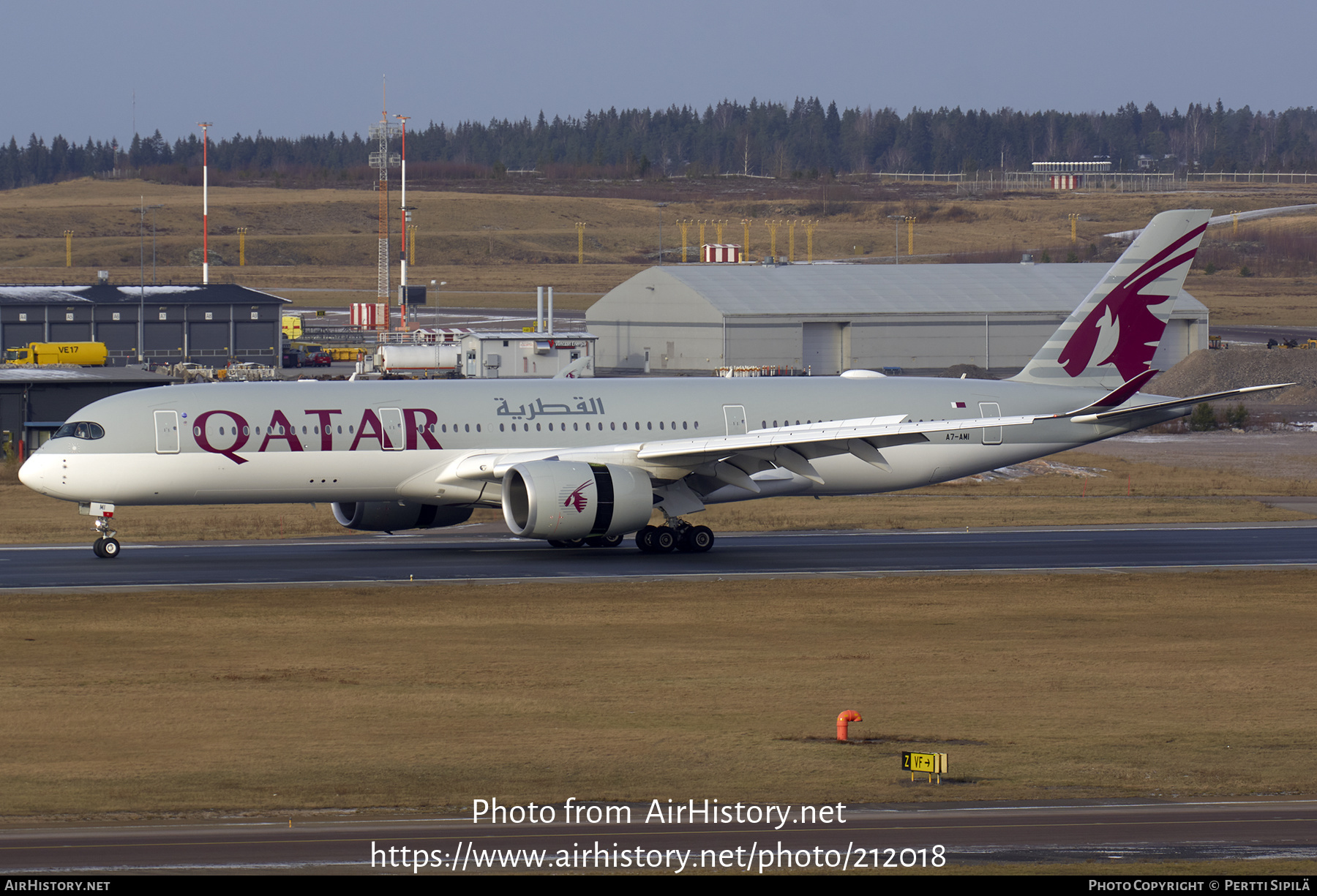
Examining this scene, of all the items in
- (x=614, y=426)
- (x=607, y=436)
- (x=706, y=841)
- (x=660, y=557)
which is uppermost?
(x=614, y=426)

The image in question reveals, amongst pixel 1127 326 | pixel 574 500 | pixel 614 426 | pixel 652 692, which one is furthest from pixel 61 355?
pixel 652 692

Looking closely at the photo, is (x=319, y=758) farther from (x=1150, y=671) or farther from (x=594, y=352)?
(x=594, y=352)

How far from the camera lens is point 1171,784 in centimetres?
1897

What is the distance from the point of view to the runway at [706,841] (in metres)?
15.1

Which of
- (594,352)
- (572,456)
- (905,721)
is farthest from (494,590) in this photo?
(594,352)

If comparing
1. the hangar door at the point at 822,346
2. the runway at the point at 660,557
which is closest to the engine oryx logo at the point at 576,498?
the runway at the point at 660,557

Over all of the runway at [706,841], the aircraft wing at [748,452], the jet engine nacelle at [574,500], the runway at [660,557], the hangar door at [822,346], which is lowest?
the runway at [660,557]

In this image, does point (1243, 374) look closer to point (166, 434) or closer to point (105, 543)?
point (166, 434)

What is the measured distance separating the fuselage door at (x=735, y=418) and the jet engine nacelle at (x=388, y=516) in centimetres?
783

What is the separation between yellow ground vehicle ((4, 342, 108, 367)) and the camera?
3802 inches

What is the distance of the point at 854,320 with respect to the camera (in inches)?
4230

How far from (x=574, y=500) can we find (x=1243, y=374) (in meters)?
67.7

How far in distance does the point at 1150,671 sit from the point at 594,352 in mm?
91049

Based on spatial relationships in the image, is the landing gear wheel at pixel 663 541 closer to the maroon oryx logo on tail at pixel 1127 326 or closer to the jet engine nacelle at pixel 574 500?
the jet engine nacelle at pixel 574 500
